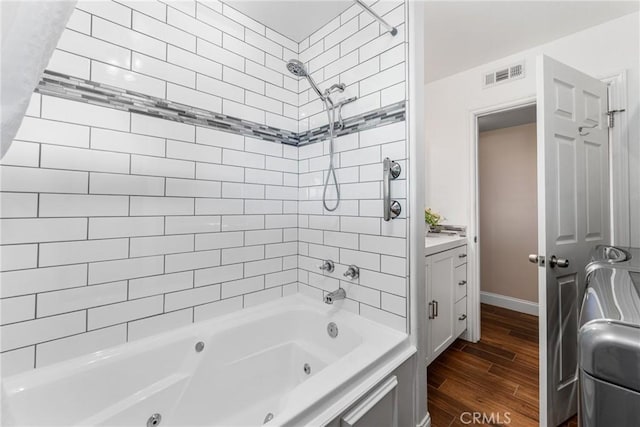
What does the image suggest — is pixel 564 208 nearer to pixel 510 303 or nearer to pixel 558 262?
pixel 558 262

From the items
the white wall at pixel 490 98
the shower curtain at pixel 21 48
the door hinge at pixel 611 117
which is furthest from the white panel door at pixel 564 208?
the shower curtain at pixel 21 48

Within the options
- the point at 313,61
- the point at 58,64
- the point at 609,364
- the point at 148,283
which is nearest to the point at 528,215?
the point at 313,61

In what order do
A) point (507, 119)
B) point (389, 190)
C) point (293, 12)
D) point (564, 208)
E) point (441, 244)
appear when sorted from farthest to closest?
1. point (507, 119)
2. point (441, 244)
3. point (293, 12)
4. point (564, 208)
5. point (389, 190)

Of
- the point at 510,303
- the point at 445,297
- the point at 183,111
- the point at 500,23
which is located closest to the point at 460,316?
the point at 445,297

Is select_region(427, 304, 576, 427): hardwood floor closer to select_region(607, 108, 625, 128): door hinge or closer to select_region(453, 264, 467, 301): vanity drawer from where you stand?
select_region(453, 264, 467, 301): vanity drawer

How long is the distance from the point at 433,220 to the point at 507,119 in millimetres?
1510

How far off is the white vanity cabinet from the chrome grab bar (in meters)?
0.65

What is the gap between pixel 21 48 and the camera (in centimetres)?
45

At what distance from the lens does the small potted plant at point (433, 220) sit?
2.41 meters

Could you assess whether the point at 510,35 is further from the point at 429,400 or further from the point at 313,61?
the point at 429,400

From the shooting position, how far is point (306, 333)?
1.63 meters

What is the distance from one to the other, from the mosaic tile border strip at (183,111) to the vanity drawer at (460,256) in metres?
1.37

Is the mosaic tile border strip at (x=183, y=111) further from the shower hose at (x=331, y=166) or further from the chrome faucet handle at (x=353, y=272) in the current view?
the chrome faucet handle at (x=353, y=272)

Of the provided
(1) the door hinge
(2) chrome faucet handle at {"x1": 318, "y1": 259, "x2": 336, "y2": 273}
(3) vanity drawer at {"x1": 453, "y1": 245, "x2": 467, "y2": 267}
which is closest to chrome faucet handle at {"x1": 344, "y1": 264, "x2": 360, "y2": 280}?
(2) chrome faucet handle at {"x1": 318, "y1": 259, "x2": 336, "y2": 273}
